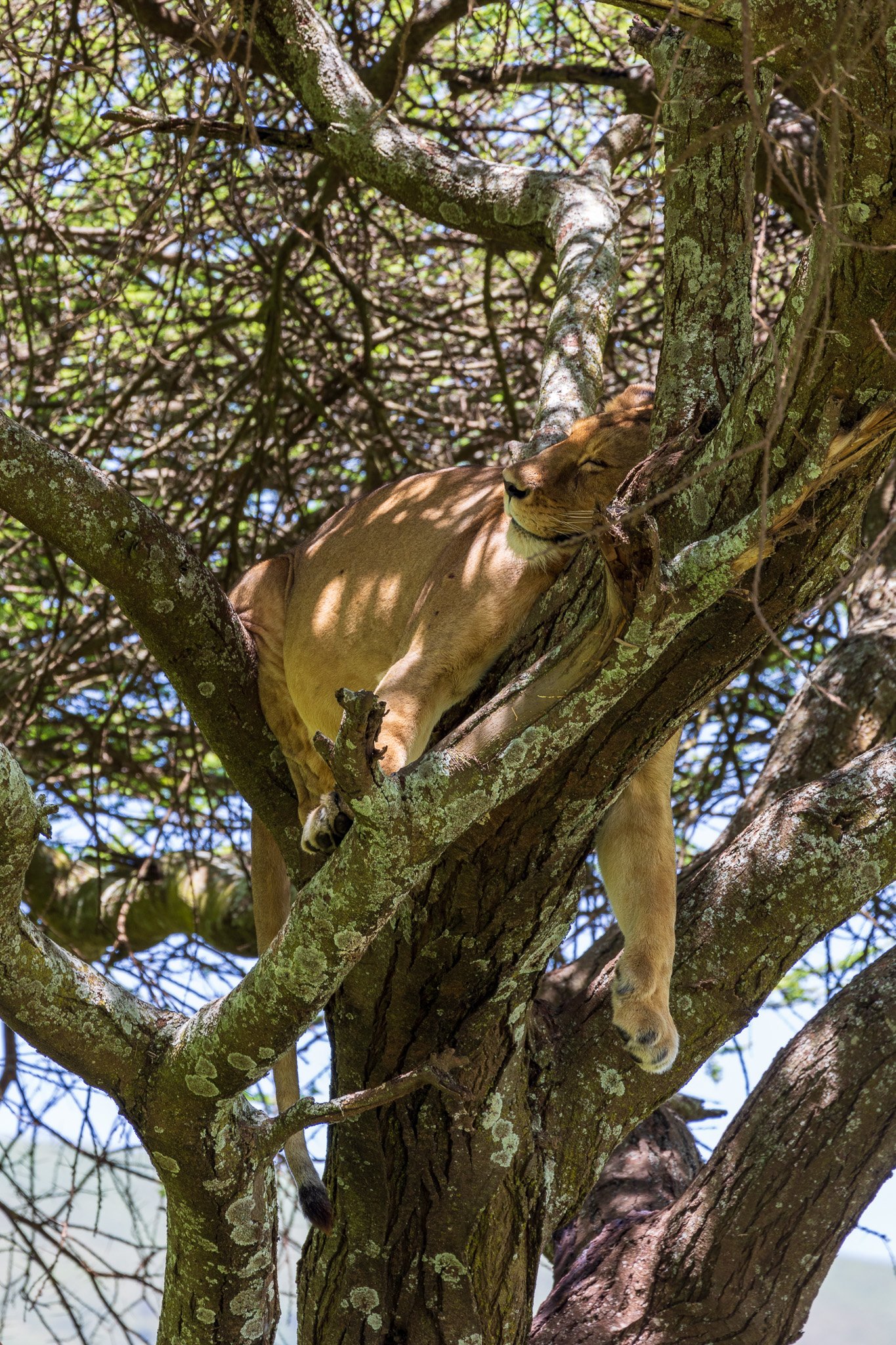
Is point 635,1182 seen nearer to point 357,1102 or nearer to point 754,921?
point 754,921

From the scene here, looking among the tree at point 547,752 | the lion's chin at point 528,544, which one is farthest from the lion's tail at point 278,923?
the lion's chin at point 528,544

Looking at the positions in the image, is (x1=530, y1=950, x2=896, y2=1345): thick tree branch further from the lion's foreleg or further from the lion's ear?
the lion's ear

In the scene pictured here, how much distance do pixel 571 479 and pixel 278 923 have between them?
4.55 ft

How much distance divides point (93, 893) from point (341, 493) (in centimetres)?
206

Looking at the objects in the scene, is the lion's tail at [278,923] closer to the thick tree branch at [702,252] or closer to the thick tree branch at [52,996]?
the thick tree branch at [52,996]

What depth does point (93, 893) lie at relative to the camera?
17.7 ft

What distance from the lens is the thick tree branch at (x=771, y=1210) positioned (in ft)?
9.59

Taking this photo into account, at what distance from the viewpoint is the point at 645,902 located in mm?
3100

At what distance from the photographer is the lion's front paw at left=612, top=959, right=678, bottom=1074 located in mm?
2939

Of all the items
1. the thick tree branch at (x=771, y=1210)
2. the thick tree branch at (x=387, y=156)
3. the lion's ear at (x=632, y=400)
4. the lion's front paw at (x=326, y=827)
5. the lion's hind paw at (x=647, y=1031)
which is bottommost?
the thick tree branch at (x=771, y=1210)

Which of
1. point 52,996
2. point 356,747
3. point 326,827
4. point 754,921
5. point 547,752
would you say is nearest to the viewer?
point 356,747

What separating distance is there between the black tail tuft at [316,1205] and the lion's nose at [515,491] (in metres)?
1.55

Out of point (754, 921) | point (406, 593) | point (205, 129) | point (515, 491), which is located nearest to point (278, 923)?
point (406, 593)

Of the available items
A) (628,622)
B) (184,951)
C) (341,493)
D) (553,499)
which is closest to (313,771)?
(553,499)
